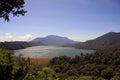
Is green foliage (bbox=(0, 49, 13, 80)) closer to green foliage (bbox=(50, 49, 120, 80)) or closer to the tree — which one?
the tree

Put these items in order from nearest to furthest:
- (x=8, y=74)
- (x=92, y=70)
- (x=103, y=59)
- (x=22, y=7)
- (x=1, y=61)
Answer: (x=8, y=74), (x=1, y=61), (x=22, y=7), (x=92, y=70), (x=103, y=59)

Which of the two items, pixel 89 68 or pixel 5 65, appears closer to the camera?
pixel 5 65

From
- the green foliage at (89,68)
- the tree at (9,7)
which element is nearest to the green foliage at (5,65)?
the tree at (9,7)

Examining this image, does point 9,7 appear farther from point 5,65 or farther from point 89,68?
point 89,68

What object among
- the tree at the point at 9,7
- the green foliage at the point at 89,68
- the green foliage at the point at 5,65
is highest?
the tree at the point at 9,7

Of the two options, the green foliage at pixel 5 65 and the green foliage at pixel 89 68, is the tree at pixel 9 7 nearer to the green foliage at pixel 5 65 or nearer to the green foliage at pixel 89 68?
the green foliage at pixel 5 65

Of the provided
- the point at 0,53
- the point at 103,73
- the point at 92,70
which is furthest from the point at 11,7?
the point at 92,70

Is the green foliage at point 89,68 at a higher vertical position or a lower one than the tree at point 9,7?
A: lower

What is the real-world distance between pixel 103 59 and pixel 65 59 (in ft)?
59.6

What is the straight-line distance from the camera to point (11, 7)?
48.3ft

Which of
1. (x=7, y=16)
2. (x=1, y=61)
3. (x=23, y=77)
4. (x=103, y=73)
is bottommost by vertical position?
(x=103, y=73)

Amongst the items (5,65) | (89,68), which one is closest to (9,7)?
(5,65)

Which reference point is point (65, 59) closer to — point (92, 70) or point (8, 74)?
point (92, 70)

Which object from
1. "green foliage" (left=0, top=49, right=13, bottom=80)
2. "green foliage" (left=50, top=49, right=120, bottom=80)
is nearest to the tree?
"green foliage" (left=0, top=49, right=13, bottom=80)
